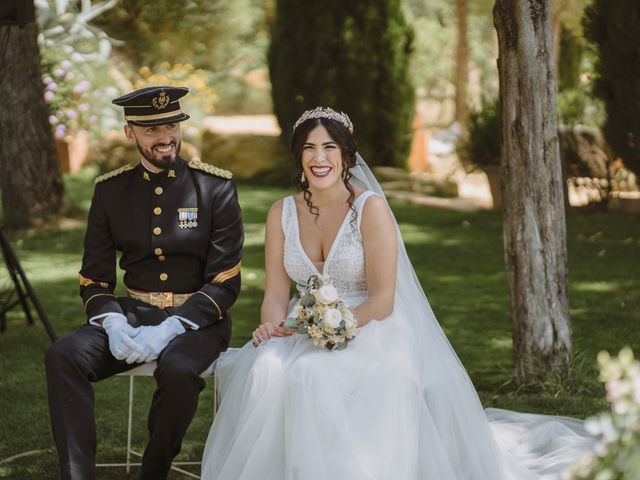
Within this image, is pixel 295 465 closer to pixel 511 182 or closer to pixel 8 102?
pixel 511 182

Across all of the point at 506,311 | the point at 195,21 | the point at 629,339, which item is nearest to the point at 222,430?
the point at 629,339

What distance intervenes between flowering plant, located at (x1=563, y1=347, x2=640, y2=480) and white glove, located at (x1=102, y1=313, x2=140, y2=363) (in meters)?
2.50

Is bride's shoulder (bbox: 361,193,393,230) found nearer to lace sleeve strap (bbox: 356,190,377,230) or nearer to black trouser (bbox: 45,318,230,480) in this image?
lace sleeve strap (bbox: 356,190,377,230)

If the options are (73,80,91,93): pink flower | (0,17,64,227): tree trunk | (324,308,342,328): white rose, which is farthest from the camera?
(73,80,91,93): pink flower

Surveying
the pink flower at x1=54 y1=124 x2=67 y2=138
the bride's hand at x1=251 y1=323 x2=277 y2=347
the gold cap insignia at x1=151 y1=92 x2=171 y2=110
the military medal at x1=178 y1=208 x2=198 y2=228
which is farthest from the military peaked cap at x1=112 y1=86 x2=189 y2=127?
the pink flower at x1=54 y1=124 x2=67 y2=138

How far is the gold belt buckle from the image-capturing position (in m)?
4.41

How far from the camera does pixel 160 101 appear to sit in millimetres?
4297

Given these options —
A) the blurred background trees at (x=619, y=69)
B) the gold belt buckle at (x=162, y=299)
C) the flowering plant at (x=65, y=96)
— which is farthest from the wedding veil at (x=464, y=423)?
the flowering plant at (x=65, y=96)

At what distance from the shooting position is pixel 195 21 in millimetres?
22531

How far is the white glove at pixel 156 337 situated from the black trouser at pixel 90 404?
4 centimetres

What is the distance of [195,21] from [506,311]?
53.7 feet

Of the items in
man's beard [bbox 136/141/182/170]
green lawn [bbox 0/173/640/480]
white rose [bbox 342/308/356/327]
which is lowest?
green lawn [bbox 0/173/640/480]

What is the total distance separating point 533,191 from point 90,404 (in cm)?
248

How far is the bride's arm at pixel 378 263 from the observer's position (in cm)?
411
